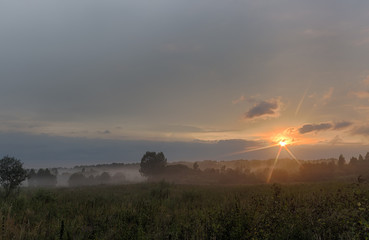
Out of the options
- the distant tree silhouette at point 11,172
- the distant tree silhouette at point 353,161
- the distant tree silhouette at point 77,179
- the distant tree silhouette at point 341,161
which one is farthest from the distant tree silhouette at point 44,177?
the distant tree silhouette at point 353,161

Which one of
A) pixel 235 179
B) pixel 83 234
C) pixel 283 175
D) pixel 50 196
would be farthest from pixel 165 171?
pixel 83 234

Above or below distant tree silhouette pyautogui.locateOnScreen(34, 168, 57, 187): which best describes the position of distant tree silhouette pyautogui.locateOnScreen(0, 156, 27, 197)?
above

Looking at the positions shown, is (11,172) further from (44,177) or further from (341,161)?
(44,177)

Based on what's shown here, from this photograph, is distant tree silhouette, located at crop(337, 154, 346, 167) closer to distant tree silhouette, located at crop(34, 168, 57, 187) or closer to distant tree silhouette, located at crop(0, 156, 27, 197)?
distant tree silhouette, located at crop(0, 156, 27, 197)

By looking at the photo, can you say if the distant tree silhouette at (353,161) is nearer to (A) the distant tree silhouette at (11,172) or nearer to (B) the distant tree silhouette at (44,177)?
(A) the distant tree silhouette at (11,172)

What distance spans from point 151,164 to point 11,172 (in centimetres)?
5040

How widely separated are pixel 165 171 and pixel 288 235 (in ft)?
234

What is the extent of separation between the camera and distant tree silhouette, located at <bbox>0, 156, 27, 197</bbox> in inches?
859

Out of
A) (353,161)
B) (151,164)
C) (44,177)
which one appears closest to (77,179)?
(44,177)

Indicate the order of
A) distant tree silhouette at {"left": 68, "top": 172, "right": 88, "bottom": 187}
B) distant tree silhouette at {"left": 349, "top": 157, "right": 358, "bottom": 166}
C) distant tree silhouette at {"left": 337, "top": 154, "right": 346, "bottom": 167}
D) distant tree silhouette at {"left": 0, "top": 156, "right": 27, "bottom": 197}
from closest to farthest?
distant tree silhouette at {"left": 0, "top": 156, "right": 27, "bottom": 197} < distant tree silhouette at {"left": 337, "top": 154, "right": 346, "bottom": 167} < distant tree silhouette at {"left": 349, "top": 157, "right": 358, "bottom": 166} < distant tree silhouette at {"left": 68, "top": 172, "right": 88, "bottom": 187}

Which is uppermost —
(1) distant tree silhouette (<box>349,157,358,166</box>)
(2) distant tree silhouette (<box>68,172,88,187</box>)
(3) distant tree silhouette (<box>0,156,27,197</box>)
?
(3) distant tree silhouette (<box>0,156,27,197</box>)

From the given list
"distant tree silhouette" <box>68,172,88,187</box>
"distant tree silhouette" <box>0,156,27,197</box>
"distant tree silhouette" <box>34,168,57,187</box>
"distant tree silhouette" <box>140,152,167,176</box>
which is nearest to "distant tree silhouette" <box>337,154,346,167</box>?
"distant tree silhouette" <box>140,152,167,176</box>

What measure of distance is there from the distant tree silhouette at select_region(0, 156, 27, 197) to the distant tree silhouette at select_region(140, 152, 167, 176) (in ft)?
161

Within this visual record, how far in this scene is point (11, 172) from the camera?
22.7 meters
